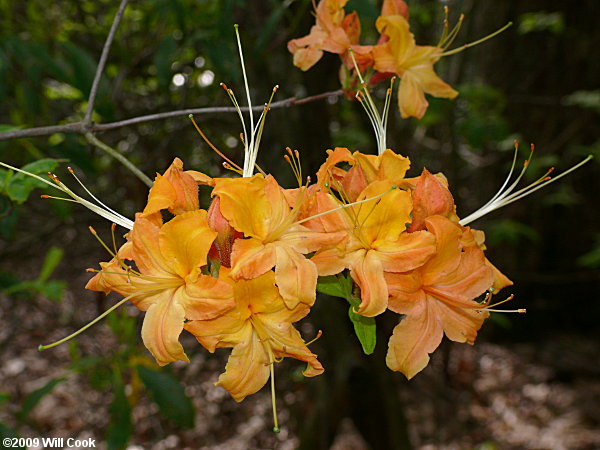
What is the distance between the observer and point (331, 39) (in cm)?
146

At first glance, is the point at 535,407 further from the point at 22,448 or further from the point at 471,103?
the point at 22,448

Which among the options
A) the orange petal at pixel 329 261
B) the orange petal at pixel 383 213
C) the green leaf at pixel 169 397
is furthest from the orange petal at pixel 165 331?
the green leaf at pixel 169 397

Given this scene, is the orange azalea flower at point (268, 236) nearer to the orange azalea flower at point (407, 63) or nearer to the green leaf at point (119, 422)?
the orange azalea flower at point (407, 63)

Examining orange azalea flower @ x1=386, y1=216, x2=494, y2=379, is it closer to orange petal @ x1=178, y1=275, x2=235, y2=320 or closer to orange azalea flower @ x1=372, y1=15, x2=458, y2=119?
orange petal @ x1=178, y1=275, x2=235, y2=320

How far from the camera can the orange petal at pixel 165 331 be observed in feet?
2.93

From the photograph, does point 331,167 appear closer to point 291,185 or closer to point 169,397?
point 291,185

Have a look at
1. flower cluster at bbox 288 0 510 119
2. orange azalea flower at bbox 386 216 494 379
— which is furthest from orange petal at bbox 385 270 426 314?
flower cluster at bbox 288 0 510 119

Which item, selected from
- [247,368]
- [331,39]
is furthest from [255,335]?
[331,39]

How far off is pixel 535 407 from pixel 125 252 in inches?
139

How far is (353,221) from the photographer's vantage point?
97 centimetres

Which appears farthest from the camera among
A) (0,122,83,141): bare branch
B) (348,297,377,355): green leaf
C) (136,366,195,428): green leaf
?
(136,366,195,428): green leaf

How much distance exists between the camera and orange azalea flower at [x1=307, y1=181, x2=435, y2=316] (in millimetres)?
927

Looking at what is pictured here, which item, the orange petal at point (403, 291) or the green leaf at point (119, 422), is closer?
the orange petal at point (403, 291)

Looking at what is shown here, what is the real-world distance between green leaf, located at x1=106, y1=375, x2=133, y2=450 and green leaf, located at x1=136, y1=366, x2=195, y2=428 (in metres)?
0.19
